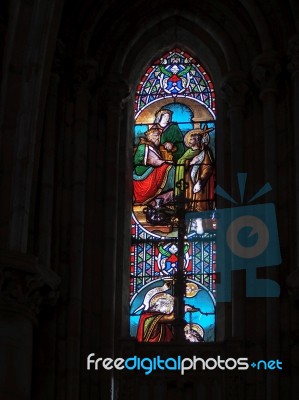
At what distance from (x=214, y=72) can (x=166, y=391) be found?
16.5 ft

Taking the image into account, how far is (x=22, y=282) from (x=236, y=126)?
4010 millimetres

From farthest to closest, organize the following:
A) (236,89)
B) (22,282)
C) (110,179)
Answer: (236,89) → (110,179) → (22,282)

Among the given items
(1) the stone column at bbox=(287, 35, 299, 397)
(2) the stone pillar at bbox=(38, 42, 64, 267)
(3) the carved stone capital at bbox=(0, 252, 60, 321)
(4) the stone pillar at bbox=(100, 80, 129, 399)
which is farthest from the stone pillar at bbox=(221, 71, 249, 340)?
(3) the carved stone capital at bbox=(0, 252, 60, 321)

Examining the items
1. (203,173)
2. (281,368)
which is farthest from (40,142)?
(281,368)

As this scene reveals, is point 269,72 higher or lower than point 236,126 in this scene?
higher

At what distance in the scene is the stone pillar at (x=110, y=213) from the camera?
19406 mm

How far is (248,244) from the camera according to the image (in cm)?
1970

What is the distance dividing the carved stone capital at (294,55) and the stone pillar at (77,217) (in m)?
2.81

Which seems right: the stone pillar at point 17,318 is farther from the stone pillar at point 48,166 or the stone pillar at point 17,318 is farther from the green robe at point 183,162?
the green robe at point 183,162

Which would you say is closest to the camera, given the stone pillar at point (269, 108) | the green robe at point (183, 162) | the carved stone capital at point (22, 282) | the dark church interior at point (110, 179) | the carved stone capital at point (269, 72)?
the carved stone capital at point (22, 282)

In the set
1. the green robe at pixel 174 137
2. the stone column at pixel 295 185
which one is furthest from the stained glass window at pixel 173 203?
the stone column at pixel 295 185

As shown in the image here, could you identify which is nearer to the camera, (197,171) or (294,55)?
(294,55)

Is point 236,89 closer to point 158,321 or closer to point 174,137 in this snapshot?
point 174,137

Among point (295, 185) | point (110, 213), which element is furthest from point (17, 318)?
point (295, 185)
